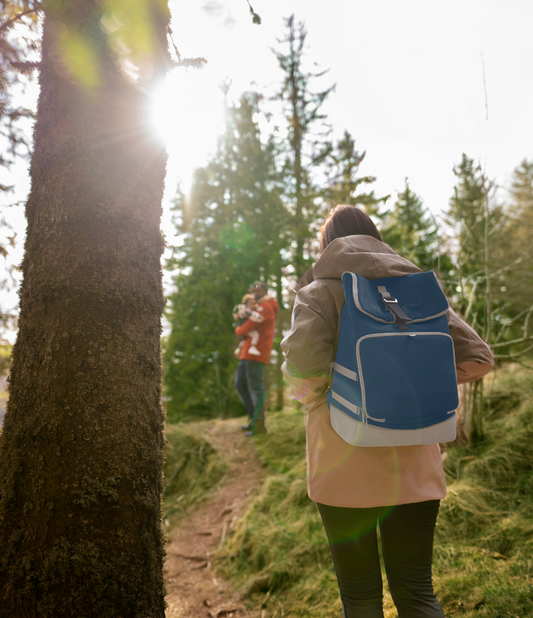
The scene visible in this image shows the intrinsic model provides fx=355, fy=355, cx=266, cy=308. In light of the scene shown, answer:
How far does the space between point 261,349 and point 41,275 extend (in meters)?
4.32

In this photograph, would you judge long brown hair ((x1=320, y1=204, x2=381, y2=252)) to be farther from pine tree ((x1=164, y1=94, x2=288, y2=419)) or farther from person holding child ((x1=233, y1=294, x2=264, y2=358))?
pine tree ((x1=164, y1=94, x2=288, y2=419))

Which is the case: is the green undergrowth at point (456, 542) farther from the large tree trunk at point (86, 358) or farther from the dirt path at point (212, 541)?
the large tree trunk at point (86, 358)

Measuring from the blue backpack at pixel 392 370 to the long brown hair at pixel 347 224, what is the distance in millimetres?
401

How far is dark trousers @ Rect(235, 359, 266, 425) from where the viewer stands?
18.7 ft

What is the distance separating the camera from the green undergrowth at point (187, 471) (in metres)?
4.85

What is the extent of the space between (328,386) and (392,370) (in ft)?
1.13

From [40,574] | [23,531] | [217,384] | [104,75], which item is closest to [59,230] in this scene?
[104,75]

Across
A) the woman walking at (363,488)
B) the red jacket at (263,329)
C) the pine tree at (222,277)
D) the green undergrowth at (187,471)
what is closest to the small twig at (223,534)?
the green undergrowth at (187,471)

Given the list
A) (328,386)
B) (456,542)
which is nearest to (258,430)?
(456,542)

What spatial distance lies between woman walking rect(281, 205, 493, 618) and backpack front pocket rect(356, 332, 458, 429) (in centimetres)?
22

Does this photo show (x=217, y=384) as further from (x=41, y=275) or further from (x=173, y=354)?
(x=41, y=275)

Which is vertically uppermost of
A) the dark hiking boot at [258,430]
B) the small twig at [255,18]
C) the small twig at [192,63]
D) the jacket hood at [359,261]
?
the small twig at [255,18]

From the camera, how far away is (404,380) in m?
1.28

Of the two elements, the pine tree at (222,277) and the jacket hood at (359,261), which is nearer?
the jacket hood at (359,261)
